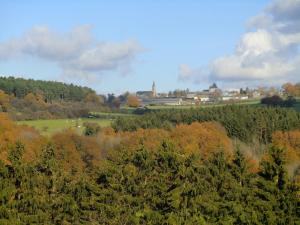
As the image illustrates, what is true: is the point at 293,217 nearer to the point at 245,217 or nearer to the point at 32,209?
the point at 245,217

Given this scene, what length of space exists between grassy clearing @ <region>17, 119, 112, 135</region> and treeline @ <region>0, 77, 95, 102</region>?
38640 millimetres

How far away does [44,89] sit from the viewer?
17950 centimetres

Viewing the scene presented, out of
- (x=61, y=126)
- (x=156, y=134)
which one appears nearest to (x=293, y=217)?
(x=156, y=134)

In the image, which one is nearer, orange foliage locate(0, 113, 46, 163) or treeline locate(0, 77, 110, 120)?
orange foliage locate(0, 113, 46, 163)

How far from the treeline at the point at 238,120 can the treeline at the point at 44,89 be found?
193ft

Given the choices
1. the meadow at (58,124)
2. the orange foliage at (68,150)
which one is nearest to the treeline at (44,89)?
the meadow at (58,124)

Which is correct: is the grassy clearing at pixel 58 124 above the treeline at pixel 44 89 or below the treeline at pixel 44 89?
below

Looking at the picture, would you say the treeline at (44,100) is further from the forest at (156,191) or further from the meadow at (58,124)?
the forest at (156,191)

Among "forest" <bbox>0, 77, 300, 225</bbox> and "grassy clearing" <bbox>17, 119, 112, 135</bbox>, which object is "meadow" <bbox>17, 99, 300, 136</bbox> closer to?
"grassy clearing" <bbox>17, 119, 112, 135</bbox>

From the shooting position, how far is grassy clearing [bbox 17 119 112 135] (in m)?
116

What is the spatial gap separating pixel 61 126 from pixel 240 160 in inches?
3403

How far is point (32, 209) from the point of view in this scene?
35188 millimetres

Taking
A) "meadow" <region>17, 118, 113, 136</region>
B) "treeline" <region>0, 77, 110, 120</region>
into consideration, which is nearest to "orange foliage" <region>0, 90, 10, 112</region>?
"treeline" <region>0, 77, 110, 120</region>

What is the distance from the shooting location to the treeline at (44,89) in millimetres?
164750
